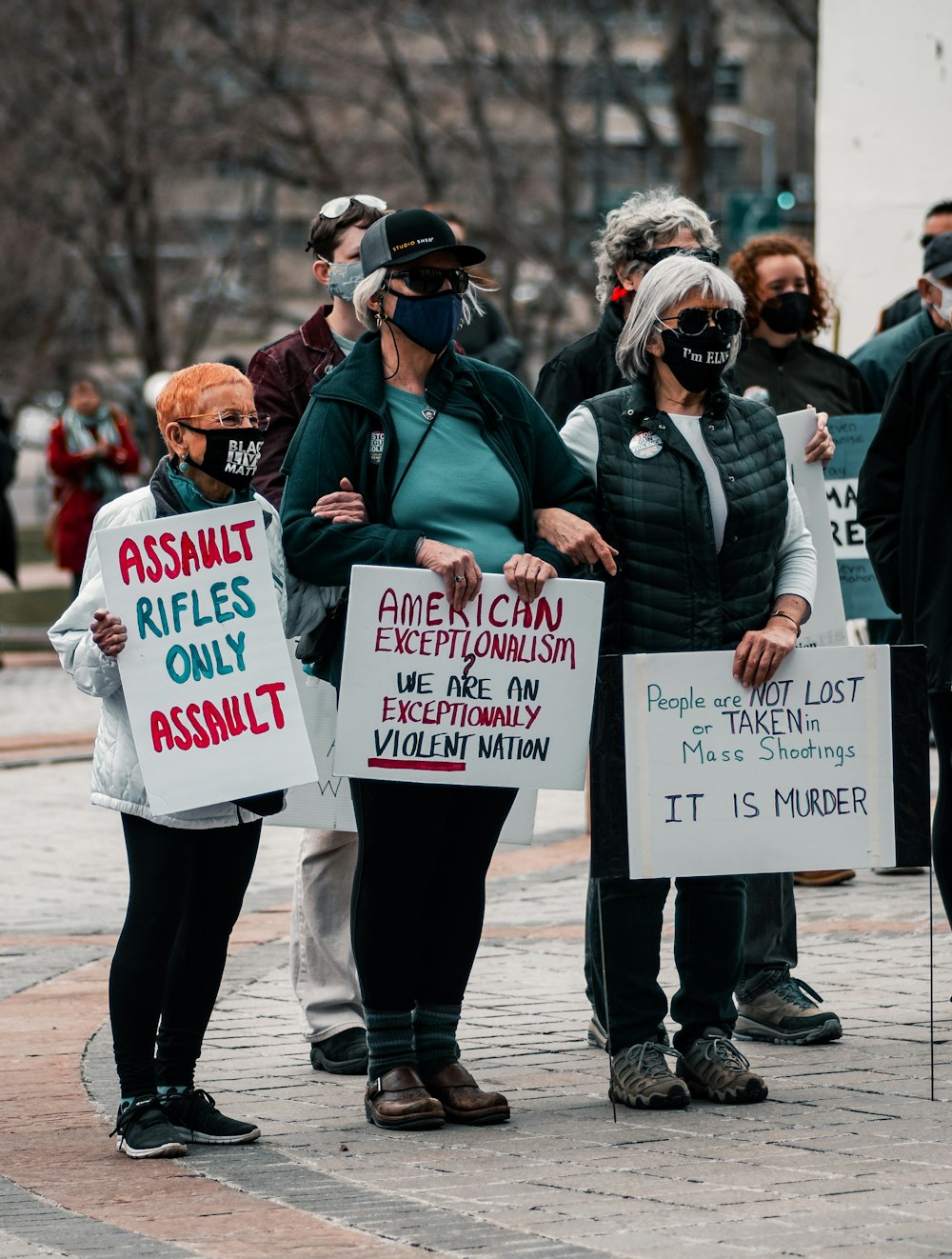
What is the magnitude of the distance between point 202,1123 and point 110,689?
101 cm

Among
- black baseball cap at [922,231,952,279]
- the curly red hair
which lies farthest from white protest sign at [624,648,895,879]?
the curly red hair

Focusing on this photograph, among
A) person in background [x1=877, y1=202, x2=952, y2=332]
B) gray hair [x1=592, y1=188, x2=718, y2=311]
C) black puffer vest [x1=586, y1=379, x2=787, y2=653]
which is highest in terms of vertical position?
person in background [x1=877, y1=202, x2=952, y2=332]

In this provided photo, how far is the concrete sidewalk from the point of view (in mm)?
4223

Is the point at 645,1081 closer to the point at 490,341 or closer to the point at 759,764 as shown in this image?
the point at 759,764

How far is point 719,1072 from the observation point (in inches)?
206

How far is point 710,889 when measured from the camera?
533 cm

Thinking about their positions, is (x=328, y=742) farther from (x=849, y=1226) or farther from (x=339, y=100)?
(x=339, y=100)

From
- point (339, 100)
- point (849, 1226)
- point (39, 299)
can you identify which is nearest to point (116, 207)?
point (339, 100)

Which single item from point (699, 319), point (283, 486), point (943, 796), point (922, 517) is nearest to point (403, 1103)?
point (283, 486)

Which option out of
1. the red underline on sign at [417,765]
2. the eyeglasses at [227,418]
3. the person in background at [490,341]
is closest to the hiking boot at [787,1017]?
the red underline on sign at [417,765]

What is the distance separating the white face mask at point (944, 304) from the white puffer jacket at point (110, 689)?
2190 mm

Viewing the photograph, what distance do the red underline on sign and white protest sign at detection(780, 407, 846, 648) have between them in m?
1.62

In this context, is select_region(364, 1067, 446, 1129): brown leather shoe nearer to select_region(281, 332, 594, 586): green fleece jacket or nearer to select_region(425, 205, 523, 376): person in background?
select_region(281, 332, 594, 586): green fleece jacket

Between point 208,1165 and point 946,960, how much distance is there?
2.78 meters
